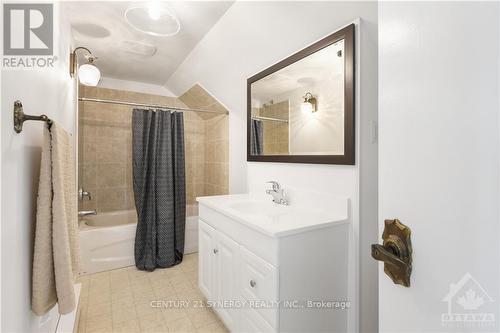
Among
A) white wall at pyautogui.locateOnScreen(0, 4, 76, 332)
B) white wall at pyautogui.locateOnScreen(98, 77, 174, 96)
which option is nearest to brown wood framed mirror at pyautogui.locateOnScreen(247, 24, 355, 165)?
white wall at pyautogui.locateOnScreen(0, 4, 76, 332)

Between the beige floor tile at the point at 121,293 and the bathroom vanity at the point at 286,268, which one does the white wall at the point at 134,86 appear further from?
the bathroom vanity at the point at 286,268

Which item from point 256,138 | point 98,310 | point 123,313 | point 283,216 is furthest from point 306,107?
point 98,310

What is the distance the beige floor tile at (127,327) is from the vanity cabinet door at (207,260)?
504mm

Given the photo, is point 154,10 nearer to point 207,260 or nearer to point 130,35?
point 130,35

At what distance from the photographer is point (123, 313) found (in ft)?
6.15

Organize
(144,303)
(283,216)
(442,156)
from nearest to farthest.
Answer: (442,156)
(283,216)
(144,303)

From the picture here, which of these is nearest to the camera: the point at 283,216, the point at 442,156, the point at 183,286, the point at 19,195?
the point at 442,156

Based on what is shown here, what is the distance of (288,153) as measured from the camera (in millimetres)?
1777

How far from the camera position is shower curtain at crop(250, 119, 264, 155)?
6.87 ft

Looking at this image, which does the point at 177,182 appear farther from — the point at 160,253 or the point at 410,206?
the point at 410,206

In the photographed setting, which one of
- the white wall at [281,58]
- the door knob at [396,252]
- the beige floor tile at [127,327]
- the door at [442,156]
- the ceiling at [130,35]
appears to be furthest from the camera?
the ceiling at [130,35]

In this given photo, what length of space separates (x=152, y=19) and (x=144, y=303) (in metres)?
2.20

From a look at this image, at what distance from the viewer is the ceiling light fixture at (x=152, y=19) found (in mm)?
1650

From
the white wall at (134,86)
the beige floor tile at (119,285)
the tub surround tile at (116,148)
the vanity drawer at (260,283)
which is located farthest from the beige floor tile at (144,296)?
the white wall at (134,86)
